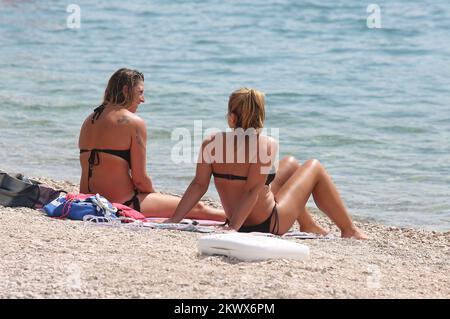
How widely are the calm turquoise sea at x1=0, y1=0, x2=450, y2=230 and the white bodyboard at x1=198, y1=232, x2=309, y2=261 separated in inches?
99.4

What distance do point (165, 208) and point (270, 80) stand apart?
694 cm

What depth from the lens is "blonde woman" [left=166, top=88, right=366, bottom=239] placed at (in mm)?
5234

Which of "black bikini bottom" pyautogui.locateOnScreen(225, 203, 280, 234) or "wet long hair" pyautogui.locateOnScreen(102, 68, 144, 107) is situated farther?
"wet long hair" pyautogui.locateOnScreen(102, 68, 144, 107)

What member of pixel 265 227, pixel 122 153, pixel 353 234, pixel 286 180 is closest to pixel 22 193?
pixel 122 153

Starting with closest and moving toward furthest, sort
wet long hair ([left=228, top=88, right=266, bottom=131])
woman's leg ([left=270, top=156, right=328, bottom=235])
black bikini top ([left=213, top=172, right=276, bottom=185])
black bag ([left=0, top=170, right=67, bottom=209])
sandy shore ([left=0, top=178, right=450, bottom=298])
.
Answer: sandy shore ([left=0, top=178, right=450, bottom=298])
wet long hair ([left=228, top=88, right=266, bottom=131])
black bikini top ([left=213, top=172, right=276, bottom=185])
black bag ([left=0, top=170, right=67, bottom=209])
woman's leg ([left=270, top=156, right=328, bottom=235])

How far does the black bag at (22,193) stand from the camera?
18.5 feet

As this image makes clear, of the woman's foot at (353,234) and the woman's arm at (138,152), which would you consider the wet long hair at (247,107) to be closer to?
the woman's arm at (138,152)

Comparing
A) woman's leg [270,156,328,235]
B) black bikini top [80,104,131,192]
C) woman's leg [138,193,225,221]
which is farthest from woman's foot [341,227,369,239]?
black bikini top [80,104,131,192]

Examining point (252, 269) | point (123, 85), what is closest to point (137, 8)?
point (123, 85)

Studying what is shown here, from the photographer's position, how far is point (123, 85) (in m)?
5.73

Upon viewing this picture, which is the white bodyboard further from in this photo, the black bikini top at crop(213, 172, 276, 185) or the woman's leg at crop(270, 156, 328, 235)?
the woman's leg at crop(270, 156, 328, 235)

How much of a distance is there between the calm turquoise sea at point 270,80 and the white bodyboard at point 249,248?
8.28ft

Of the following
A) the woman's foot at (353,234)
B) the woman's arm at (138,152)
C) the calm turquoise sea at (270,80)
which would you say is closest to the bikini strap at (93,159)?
the woman's arm at (138,152)
